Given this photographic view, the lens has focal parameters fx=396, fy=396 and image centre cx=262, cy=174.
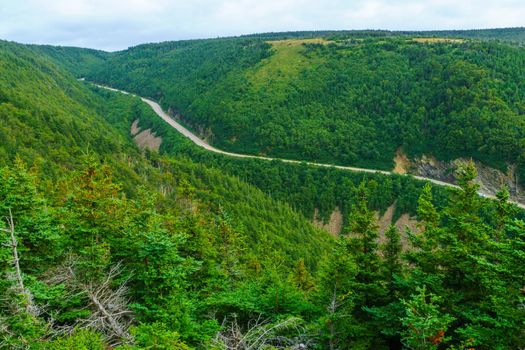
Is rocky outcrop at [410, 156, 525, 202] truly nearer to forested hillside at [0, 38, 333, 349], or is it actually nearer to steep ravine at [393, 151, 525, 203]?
steep ravine at [393, 151, 525, 203]

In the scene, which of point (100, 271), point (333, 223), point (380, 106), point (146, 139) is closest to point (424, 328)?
point (100, 271)

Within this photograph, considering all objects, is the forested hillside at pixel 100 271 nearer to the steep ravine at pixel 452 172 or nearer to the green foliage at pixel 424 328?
the green foliage at pixel 424 328

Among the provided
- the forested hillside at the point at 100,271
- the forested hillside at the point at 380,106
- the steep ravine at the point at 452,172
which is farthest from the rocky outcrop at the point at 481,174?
the forested hillside at the point at 100,271

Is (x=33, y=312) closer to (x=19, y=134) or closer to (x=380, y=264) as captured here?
(x=380, y=264)

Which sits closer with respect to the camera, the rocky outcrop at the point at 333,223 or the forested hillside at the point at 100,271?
the forested hillside at the point at 100,271

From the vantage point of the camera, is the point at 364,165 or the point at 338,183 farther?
the point at 364,165

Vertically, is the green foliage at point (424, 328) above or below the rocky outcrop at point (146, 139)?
above

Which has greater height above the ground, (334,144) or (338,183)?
(334,144)

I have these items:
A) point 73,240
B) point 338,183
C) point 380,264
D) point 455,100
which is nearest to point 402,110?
point 455,100

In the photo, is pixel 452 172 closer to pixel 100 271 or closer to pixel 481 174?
pixel 481 174
